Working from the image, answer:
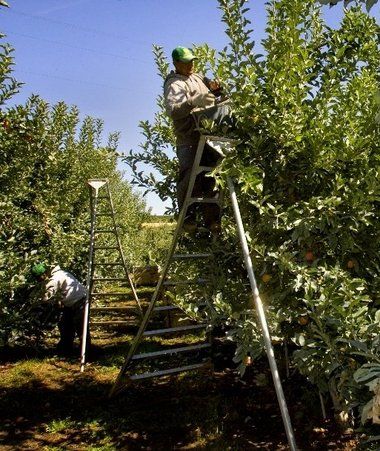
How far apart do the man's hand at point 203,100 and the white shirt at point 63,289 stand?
502 centimetres

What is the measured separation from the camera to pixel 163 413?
16.6 feet

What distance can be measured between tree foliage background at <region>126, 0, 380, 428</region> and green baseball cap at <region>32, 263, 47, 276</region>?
181 inches

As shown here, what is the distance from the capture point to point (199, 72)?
4.39m

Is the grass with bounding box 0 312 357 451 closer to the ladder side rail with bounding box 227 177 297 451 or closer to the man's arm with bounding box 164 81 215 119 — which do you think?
the ladder side rail with bounding box 227 177 297 451

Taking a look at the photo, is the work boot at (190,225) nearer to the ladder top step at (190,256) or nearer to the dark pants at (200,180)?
the dark pants at (200,180)

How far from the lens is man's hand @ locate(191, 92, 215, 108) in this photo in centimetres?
368

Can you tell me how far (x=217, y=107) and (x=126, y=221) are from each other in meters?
11.8

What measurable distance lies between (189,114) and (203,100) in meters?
0.21

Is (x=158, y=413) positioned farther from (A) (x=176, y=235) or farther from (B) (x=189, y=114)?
(B) (x=189, y=114)

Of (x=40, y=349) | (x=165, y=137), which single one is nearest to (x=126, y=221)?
(x=40, y=349)

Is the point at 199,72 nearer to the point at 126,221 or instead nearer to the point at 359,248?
the point at 359,248

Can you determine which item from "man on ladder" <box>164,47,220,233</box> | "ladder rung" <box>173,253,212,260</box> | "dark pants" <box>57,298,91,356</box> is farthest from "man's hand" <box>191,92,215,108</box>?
"dark pants" <box>57,298,91,356</box>

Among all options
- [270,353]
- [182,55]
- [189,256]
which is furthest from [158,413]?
[182,55]

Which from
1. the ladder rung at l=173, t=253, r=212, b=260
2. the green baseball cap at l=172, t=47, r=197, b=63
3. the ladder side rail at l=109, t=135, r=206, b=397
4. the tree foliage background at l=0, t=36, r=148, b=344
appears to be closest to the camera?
the ladder side rail at l=109, t=135, r=206, b=397
